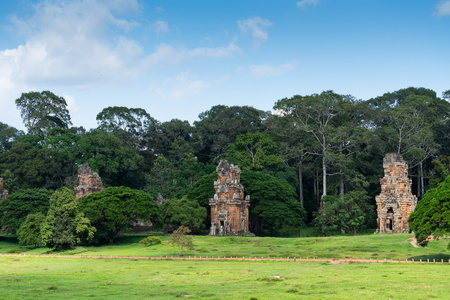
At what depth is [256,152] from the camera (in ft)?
273

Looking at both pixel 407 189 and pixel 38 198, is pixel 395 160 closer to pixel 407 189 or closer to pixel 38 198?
pixel 407 189

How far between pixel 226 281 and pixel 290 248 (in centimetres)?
2172

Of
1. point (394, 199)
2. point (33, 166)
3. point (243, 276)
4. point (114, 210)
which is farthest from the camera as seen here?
point (33, 166)

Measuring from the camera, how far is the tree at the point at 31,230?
59250 mm

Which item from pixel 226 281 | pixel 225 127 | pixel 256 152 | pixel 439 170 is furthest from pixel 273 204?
pixel 226 281

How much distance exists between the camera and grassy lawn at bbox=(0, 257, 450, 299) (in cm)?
2541

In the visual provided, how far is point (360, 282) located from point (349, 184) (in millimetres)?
57179

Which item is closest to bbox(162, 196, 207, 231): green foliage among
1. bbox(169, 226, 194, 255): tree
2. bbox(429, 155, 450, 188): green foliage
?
bbox(169, 226, 194, 255): tree

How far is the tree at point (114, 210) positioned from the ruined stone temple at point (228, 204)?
7.95 metres

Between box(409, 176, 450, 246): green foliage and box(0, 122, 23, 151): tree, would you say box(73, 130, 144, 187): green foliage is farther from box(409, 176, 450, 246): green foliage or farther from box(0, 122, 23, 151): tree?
box(409, 176, 450, 246): green foliage

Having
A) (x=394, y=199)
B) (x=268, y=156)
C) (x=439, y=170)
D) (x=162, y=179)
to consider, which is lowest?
(x=394, y=199)

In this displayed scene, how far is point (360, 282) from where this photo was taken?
28406 millimetres

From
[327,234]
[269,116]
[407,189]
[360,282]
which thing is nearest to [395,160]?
[407,189]

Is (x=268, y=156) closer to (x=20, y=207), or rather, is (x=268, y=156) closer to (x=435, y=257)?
(x=20, y=207)
